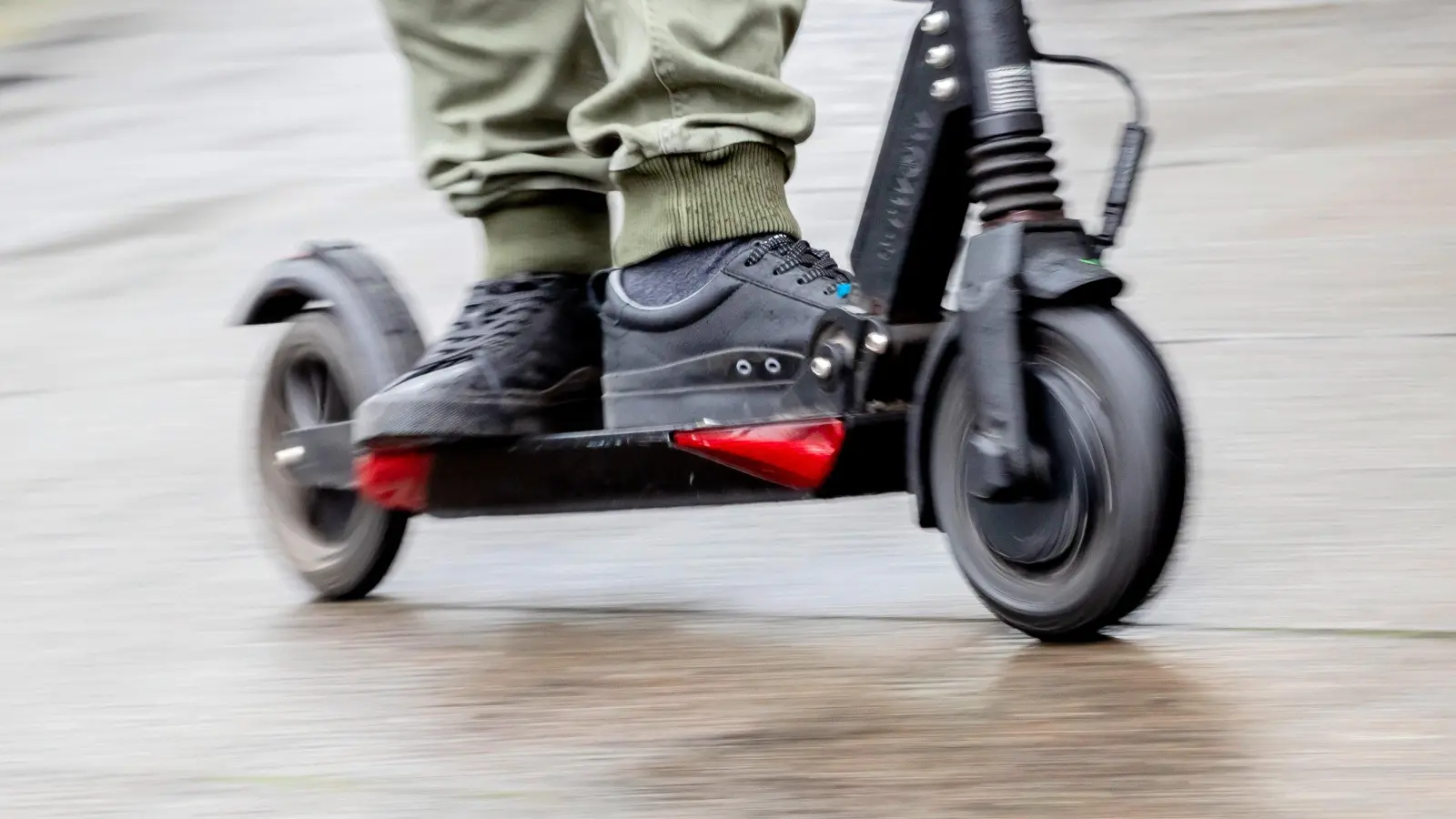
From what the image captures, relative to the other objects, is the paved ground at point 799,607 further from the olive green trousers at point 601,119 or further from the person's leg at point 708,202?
the olive green trousers at point 601,119

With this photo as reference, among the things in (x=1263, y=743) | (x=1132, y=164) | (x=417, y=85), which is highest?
(x=417, y=85)

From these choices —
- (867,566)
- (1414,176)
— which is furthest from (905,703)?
(1414,176)

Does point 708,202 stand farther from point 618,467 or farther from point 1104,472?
point 1104,472

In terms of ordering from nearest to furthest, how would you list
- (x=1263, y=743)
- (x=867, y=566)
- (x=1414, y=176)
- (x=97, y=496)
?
1. (x=1263, y=743)
2. (x=867, y=566)
3. (x=97, y=496)
4. (x=1414, y=176)

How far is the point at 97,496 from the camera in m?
3.24

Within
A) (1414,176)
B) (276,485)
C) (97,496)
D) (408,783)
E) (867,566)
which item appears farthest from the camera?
(1414,176)

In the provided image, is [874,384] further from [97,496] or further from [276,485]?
[97,496]

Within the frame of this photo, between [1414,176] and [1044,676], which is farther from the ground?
[1414,176]

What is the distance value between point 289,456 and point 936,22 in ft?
3.79

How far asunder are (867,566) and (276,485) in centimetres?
82

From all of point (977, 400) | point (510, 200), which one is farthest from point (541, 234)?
point (977, 400)

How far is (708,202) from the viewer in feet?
6.73

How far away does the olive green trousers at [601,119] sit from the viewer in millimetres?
2021

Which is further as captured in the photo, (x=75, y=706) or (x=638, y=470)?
(x=638, y=470)
